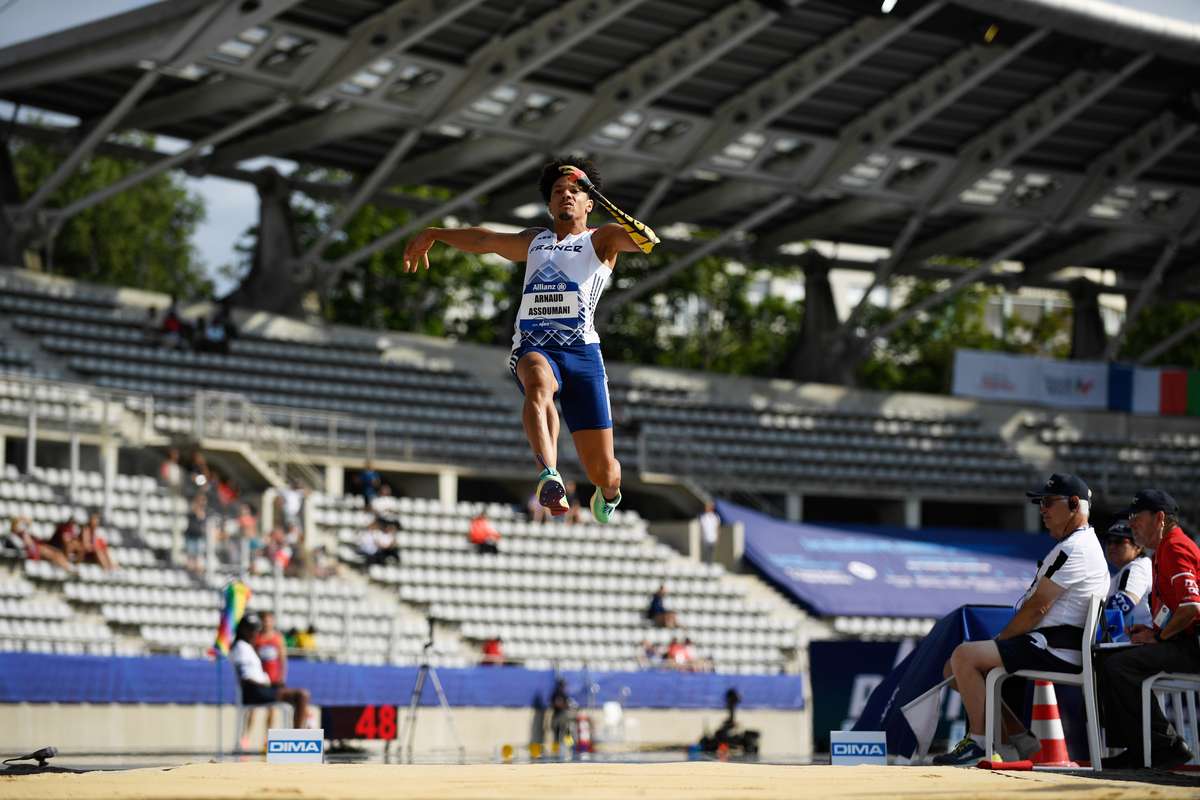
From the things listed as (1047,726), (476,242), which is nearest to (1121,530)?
(1047,726)

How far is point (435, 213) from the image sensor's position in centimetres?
3203

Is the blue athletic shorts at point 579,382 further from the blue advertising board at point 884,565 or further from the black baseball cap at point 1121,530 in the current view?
the blue advertising board at point 884,565

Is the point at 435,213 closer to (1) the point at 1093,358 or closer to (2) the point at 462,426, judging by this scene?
(2) the point at 462,426

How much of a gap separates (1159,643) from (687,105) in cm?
2388

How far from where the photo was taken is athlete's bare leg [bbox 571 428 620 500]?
363 inches

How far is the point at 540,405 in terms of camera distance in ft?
29.0

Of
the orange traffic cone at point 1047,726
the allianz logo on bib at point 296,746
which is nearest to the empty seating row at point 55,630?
the allianz logo on bib at point 296,746

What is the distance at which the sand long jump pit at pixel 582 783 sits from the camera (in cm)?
629

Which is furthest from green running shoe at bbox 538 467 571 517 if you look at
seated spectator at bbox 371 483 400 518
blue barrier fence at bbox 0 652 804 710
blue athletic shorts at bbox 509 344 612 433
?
seated spectator at bbox 371 483 400 518

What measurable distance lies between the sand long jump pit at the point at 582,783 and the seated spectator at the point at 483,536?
18.2 metres

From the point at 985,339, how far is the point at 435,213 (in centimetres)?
3025

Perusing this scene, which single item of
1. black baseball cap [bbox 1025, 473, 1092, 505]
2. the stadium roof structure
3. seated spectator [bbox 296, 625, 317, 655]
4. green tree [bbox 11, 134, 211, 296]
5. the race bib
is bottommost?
seated spectator [bbox 296, 625, 317, 655]

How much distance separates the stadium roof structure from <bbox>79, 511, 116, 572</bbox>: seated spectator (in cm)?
798

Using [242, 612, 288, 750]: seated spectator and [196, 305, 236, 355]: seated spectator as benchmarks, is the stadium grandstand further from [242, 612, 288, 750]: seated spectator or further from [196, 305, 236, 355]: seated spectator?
[242, 612, 288, 750]: seated spectator
